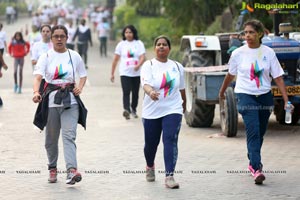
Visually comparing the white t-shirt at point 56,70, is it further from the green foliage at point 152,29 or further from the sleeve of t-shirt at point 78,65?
the green foliage at point 152,29

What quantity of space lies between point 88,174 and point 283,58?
453cm

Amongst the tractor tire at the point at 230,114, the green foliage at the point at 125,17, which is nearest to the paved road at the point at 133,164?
the tractor tire at the point at 230,114

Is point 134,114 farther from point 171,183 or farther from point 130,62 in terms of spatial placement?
point 171,183

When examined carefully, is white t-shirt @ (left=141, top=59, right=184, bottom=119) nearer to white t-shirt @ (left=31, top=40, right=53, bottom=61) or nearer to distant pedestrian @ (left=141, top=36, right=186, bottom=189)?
distant pedestrian @ (left=141, top=36, right=186, bottom=189)

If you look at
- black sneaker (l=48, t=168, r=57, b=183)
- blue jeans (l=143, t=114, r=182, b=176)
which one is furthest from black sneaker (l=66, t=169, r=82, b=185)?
blue jeans (l=143, t=114, r=182, b=176)

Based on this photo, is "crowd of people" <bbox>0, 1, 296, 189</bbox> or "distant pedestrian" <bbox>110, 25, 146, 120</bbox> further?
"distant pedestrian" <bbox>110, 25, 146, 120</bbox>

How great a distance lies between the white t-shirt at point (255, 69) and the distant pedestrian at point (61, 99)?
5.85ft

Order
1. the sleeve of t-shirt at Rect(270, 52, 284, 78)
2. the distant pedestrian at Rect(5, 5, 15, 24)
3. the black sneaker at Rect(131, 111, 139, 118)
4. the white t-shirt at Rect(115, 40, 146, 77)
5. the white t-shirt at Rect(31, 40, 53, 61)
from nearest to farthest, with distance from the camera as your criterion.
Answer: the sleeve of t-shirt at Rect(270, 52, 284, 78) < the white t-shirt at Rect(115, 40, 146, 77) < the black sneaker at Rect(131, 111, 139, 118) < the white t-shirt at Rect(31, 40, 53, 61) < the distant pedestrian at Rect(5, 5, 15, 24)

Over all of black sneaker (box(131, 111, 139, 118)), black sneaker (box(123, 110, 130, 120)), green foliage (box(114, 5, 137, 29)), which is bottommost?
green foliage (box(114, 5, 137, 29))

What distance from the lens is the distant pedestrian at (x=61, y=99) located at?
10664mm

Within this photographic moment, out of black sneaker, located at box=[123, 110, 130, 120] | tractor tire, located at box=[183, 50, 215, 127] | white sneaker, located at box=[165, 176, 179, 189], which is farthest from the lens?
black sneaker, located at box=[123, 110, 130, 120]

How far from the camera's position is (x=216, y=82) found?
15531 mm

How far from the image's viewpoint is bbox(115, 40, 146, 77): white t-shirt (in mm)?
17984

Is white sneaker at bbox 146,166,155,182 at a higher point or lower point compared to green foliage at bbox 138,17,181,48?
higher
